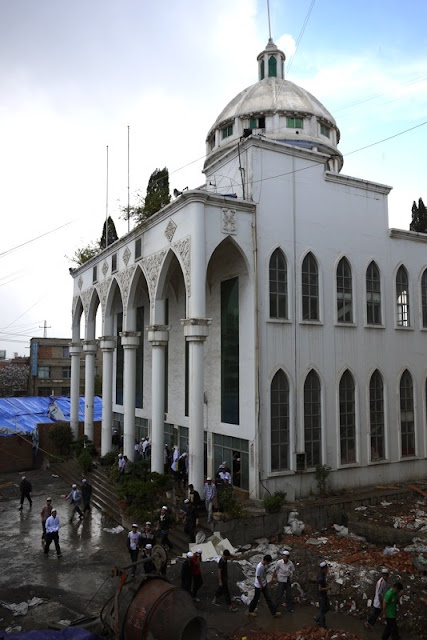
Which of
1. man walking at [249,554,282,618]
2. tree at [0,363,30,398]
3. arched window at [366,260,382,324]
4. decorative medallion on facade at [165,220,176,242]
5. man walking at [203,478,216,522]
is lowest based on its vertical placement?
man walking at [249,554,282,618]

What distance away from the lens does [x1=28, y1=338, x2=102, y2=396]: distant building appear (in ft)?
147

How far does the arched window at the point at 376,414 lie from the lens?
1861cm

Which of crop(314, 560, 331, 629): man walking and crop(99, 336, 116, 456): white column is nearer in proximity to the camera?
crop(314, 560, 331, 629): man walking

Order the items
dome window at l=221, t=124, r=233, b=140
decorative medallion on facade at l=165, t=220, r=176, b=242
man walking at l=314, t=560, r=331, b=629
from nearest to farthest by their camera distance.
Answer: man walking at l=314, t=560, r=331, b=629
decorative medallion on facade at l=165, t=220, r=176, b=242
dome window at l=221, t=124, r=233, b=140

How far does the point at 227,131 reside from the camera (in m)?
24.1

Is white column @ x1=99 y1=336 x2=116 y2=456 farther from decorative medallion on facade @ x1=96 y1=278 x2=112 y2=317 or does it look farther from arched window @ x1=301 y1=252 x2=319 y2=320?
arched window @ x1=301 y1=252 x2=319 y2=320

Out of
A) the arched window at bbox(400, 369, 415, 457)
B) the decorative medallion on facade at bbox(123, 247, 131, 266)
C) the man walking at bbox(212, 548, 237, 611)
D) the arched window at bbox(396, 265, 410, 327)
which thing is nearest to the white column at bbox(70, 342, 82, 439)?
the decorative medallion on facade at bbox(123, 247, 131, 266)

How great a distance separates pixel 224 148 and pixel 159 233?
7.56 m

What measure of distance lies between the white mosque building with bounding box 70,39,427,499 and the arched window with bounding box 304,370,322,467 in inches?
2.0

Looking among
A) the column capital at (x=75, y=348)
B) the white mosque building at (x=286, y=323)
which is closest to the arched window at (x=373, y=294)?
the white mosque building at (x=286, y=323)

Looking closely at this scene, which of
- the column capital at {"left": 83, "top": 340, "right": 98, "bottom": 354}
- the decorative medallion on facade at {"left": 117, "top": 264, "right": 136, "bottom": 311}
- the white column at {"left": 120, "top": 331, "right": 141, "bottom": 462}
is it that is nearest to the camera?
the white column at {"left": 120, "top": 331, "right": 141, "bottom": 462}

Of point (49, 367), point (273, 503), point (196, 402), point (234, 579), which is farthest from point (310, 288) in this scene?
point (49, 367)

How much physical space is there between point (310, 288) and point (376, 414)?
5.44 m

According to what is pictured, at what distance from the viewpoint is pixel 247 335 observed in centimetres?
1670
